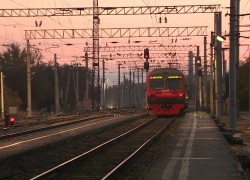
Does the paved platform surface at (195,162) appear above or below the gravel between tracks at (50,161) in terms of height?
above

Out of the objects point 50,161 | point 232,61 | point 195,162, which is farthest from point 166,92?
point 195,162

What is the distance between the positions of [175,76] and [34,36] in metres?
15.4

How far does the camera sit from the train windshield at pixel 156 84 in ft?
104

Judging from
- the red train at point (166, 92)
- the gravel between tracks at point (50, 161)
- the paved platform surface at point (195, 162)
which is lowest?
the gravel between tracks at point (50, 161)

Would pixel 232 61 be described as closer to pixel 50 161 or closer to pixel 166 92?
pixel 166 92

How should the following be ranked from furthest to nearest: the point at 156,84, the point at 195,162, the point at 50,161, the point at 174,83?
the point at 156,84 < the point at 174,83 < the point at 50,161 < the point at 195,162

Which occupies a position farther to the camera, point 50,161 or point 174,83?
point 174,83

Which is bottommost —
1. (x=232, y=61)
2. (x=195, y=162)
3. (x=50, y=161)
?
(x=50, y=161)

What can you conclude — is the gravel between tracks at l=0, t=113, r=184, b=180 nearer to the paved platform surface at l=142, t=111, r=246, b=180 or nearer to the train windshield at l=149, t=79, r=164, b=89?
the paved platform surface at l=142, t=111, r=246, b=180

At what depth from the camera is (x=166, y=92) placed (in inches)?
1240

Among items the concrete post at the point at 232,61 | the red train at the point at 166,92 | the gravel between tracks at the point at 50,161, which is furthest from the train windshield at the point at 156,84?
the gravel between tracks at the point at 50,161

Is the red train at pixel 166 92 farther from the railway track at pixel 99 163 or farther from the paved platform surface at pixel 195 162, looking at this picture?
the paved platform surface at pixel 195 162

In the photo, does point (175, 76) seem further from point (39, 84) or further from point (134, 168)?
point (39, 84)

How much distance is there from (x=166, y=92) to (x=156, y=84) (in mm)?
1056
